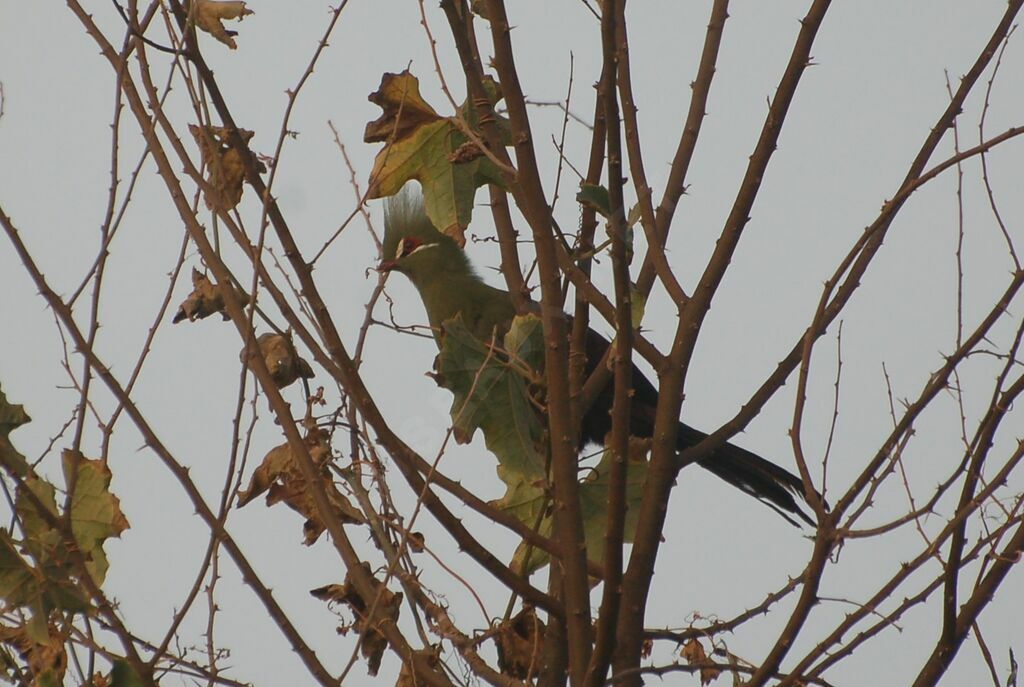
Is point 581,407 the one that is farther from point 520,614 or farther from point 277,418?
point 277,418

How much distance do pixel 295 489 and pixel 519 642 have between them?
→ 18.3 inches

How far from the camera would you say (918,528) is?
78.1 inches

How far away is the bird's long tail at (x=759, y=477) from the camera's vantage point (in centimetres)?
307

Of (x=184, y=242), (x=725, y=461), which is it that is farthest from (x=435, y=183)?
(x=725, y=461)

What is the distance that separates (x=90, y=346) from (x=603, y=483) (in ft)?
3.03

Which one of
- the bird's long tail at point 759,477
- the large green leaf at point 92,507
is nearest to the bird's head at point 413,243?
the bird's long tail at point 759,477

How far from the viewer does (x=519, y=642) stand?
202cm

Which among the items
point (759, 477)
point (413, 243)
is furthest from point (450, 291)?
point (759, 477)

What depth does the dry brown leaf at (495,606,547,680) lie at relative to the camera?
201 cm

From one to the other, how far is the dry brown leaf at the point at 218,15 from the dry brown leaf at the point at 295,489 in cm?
65

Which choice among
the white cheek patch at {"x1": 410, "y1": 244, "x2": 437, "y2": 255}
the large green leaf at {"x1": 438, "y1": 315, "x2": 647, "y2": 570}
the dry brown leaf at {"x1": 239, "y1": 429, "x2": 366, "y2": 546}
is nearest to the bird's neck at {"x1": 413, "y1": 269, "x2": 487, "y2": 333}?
the white cheek patch at {"x1": 410, "y1": 244, "x2": 437, "y2": 255}

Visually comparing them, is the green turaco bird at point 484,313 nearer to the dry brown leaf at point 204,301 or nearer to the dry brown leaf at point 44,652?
the dry brown leaf at point 204,301

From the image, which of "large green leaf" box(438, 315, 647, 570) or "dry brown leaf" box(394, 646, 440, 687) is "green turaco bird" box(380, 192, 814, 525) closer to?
"large green leaf" box(438, 315, 647, 570)

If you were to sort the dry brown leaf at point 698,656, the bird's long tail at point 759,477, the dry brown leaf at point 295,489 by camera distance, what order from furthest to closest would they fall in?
the bird's long tail at point 759,477, the dry brown leaf at point 698,656, the dry brown leaf at point 295,489
